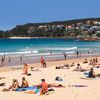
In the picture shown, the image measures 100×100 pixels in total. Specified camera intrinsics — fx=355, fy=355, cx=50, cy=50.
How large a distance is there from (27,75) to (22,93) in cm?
871

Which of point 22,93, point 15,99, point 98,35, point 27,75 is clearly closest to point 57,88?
point 22,93

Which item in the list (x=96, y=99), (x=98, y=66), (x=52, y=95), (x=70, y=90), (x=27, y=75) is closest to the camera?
(x=96, y=99)

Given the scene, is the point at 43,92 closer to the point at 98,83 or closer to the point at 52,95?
the point at 52,95

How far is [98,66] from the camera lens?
3238cm

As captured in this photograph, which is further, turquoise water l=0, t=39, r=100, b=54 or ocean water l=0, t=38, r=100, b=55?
turquoise water l=0, t=39, r=100, b=54

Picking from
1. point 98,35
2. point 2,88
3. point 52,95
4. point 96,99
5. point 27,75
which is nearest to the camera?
point 96,99

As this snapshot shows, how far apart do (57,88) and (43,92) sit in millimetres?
1953

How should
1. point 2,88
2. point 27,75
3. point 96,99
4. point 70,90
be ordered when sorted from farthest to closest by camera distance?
point 27,75, point 2,88, point 70,90, point 96,99

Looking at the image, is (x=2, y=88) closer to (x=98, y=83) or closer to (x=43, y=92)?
(x=43, y=92)

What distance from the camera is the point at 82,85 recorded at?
20.4 metres

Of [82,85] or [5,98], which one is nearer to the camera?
[5,98]

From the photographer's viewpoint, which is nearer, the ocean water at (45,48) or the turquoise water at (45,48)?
the ocean water at (45,48)

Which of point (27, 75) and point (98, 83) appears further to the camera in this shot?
point (27, 75)

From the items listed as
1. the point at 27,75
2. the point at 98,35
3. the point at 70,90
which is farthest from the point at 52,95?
the point at 98,35
